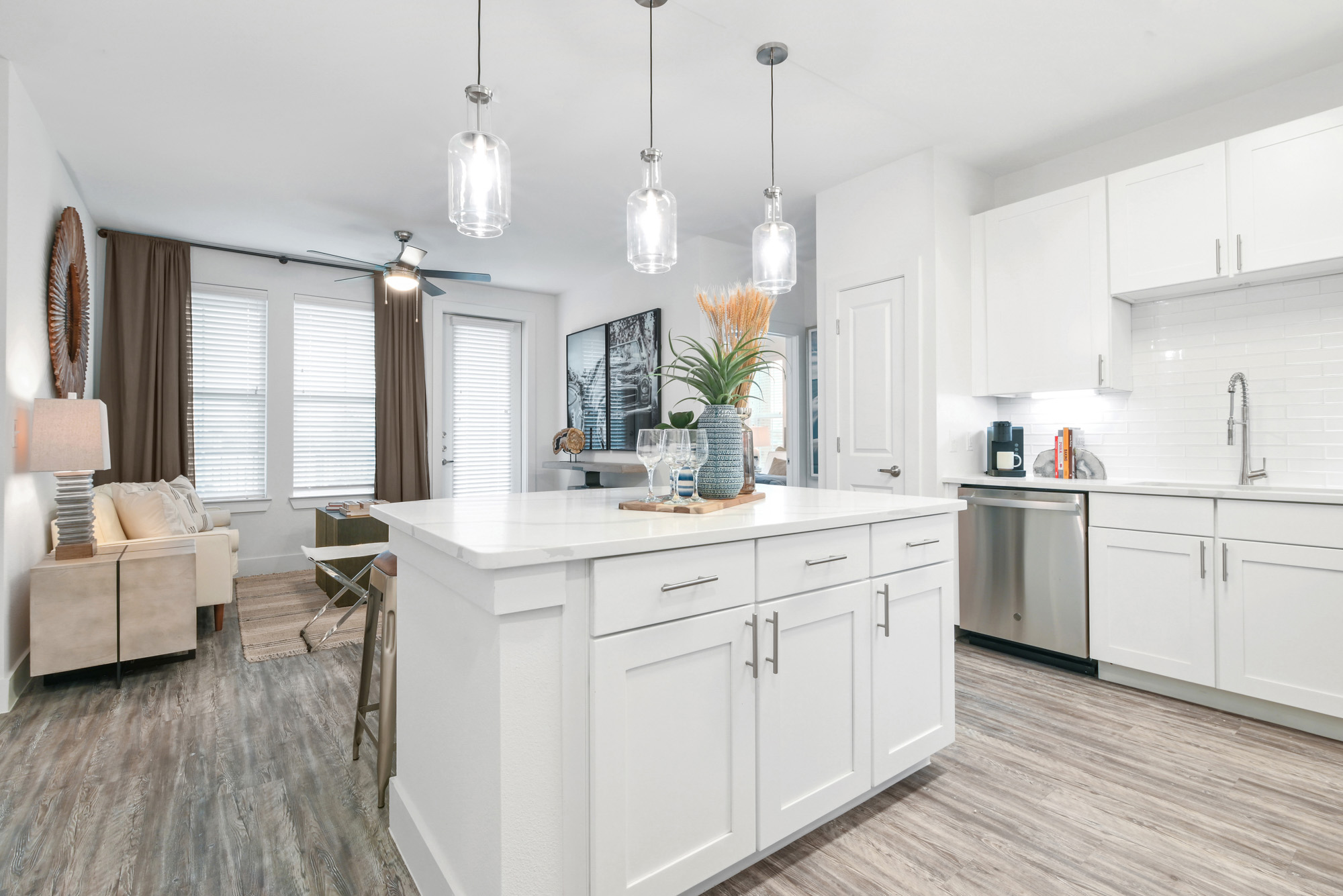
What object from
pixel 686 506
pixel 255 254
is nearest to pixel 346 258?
pixel 255 254

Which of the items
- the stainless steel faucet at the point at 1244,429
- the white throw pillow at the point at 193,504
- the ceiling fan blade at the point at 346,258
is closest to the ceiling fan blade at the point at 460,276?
the ceiling fan blade at the point at 346,258

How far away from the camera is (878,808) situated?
1.89 meters

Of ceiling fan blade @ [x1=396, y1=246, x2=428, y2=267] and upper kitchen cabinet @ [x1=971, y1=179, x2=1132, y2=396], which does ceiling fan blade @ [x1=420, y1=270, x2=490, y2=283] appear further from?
upper kitchen cabinet @ [x1=971, y1=179, x2=1132, y2=396]

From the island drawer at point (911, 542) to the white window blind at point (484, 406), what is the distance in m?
5.10

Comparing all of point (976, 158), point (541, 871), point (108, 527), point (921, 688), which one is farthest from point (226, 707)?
point (976, 158)

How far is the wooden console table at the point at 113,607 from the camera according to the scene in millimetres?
2797

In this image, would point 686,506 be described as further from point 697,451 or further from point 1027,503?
point 1027,503

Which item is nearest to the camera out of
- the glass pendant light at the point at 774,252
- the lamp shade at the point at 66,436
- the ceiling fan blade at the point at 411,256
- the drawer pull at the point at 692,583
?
the drawer pull at the point at 692,583

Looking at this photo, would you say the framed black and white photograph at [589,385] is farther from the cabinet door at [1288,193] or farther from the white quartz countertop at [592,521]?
the cabinet door at [1288,193]

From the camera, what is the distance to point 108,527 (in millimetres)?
3496

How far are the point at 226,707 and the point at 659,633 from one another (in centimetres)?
234

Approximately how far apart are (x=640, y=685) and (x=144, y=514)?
3686 millimetres

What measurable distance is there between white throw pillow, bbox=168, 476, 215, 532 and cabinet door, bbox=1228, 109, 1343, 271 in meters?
5.82

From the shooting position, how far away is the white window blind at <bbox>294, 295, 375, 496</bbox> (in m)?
5.58
